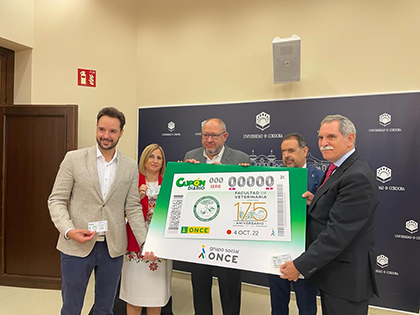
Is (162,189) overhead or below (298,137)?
below

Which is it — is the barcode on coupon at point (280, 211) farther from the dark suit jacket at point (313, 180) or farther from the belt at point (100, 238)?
the belt at point (100, 238)

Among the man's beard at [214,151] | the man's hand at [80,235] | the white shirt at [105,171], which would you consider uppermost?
the man's beard at [214,151]

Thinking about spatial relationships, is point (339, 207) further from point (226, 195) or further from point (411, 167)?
point (411, 167)

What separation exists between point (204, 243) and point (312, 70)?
2.57m

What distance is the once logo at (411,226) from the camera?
9.80 feet

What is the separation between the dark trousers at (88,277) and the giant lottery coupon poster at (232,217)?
0.31 metres

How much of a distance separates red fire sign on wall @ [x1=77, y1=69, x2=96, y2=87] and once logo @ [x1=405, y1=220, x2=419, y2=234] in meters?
4.15

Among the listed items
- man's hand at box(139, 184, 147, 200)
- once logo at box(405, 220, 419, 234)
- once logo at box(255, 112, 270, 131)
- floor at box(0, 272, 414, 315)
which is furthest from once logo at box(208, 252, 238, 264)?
once logo at box(405, 220, 419, 234)

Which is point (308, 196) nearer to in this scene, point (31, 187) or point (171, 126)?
point (171, 126)

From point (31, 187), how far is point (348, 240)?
356 cm

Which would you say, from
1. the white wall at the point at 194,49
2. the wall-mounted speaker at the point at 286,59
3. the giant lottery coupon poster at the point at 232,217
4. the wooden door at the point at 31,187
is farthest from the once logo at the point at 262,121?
the wooden door at the point at 31,187

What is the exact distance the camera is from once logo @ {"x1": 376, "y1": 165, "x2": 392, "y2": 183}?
3102 millimetres

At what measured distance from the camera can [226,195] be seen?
1.96 meters

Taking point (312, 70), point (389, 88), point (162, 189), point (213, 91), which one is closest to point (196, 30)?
point (213, 91)
